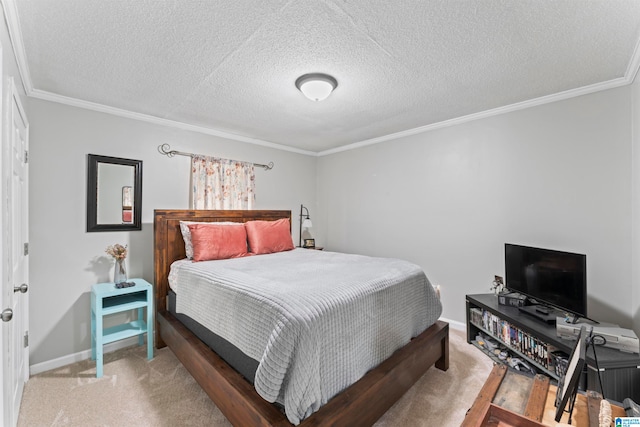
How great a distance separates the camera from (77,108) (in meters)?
2.78

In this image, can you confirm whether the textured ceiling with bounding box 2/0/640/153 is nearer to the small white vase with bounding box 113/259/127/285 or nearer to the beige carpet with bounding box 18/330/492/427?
the small white vase with bounding box 113/259/127/285

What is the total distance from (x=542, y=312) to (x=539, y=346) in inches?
11.9

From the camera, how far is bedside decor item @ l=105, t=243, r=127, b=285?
2.79 m

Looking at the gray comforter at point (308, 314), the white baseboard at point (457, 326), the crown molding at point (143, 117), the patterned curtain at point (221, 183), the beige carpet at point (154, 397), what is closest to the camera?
the gray comforter at point (308, 314)

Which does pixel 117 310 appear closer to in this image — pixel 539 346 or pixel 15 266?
pixel 15 266

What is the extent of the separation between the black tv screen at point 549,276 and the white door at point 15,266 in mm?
3570

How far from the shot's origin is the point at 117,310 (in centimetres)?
258

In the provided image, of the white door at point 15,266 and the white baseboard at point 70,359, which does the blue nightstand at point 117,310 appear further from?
the white door at point 15,266

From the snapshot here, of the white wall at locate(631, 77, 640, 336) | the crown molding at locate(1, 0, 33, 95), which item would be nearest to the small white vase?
the crown molding at locate(1, 0, 33, 95)

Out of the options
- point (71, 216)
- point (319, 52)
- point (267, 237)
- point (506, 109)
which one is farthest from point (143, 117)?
point (506, 109)

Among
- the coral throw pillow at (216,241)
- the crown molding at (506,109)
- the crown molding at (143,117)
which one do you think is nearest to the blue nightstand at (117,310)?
the coral throw pillow at (216,241)

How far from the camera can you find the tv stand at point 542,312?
2.35 metres

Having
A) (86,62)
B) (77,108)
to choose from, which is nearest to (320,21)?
(86,62)

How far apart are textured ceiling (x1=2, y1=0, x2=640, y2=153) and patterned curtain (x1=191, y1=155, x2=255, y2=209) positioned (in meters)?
0.75
